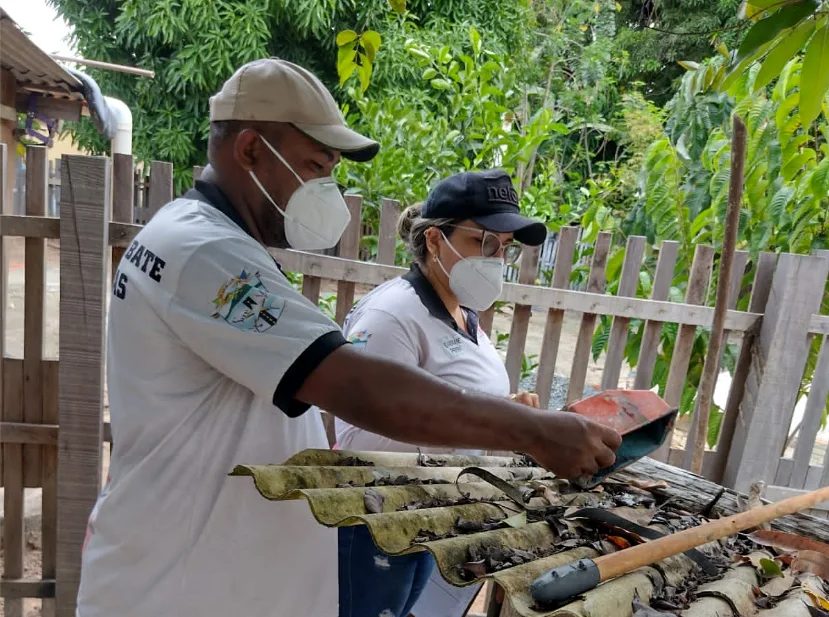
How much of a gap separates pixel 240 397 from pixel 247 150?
565 millimetres

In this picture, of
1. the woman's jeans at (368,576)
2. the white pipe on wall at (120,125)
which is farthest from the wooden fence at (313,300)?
the white pipe on wall at (120,125)

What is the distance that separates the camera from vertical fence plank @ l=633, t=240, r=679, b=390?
11.7 ft

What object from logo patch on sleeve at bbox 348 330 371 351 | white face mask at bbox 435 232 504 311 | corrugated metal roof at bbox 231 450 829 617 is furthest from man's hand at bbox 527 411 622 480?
white face mask at bbox 435 232 504 311

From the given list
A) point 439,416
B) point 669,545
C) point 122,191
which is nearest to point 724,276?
point 669,545

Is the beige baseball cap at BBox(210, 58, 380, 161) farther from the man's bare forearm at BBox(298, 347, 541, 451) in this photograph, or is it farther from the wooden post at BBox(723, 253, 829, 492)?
the wooden post at BBox(723, 253, 829, 492)

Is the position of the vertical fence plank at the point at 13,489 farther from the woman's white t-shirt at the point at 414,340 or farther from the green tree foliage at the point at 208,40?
the green tree foliage at the point at 208,40

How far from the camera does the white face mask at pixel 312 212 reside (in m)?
1.58

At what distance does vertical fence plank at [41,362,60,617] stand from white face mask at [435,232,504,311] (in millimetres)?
1816

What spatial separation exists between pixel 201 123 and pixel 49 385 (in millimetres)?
11698

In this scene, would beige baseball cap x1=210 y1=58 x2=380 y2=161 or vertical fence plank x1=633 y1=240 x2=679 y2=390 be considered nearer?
beige baseball cap x1=210 y1=58 x2=380 y2=161

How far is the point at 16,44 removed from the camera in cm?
658

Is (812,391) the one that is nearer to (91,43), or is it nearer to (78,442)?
(78,442)

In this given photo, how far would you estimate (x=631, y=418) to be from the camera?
1.72 meters

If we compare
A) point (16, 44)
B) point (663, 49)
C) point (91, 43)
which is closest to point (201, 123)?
point (91, 43)
